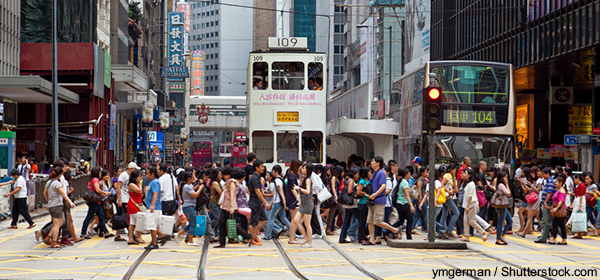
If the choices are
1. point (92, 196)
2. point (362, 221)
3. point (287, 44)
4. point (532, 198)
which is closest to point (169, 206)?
point (92, 196)

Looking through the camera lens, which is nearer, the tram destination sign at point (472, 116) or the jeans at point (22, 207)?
the jeans at point (22, 207)

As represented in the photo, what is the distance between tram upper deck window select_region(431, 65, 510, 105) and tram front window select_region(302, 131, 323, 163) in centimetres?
398

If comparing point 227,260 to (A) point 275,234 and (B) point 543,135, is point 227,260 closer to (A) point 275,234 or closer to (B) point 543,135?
(A) point 275,234

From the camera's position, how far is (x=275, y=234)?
13.9 m

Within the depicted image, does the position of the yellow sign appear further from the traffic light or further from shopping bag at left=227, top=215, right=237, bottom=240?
the traffic light

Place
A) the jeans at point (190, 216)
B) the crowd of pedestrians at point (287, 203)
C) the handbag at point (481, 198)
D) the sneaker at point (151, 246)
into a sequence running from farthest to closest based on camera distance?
the handbag at point (481, 198) < the jeans at point (190, 216) < the crowd of pedestrians at point (287, 203) < the sneaker at point (151, 246)

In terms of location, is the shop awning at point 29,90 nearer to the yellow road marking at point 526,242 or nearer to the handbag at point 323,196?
the handbag at point 323,196

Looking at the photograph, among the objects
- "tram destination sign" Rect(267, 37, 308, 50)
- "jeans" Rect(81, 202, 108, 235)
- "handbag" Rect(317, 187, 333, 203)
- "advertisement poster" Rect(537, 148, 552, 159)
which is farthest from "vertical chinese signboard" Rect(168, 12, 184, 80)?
"handbag" Rect(317, 187, 333, 203)

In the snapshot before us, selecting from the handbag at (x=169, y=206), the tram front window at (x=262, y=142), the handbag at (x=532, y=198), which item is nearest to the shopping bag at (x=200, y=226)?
the handbag at (x=169, y=206)

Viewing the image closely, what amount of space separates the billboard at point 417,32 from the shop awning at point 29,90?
27107 mm

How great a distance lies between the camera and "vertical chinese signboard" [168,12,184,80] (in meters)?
72.2

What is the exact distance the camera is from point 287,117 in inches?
820

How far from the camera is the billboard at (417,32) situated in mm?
51003

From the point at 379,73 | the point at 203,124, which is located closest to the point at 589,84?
the point at 379,73
